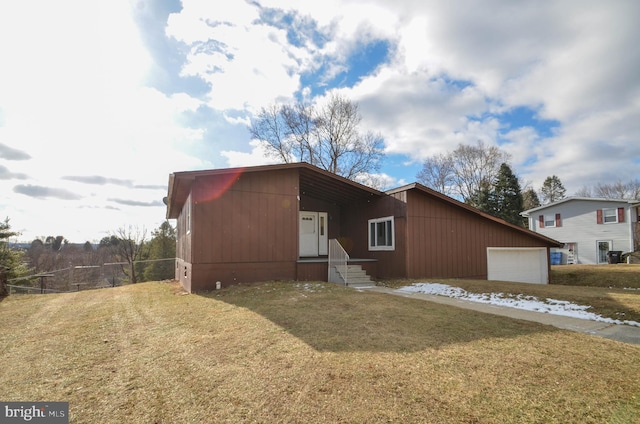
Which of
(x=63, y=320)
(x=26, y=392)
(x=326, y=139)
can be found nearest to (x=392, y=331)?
(x=26, y=392)

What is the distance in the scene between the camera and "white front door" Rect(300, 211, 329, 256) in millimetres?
14523

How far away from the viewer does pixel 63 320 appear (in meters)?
6.32

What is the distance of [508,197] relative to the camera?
1220 inches

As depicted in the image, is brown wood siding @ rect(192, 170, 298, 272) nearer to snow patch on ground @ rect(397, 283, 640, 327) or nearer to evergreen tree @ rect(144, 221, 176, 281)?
snow patch on ground @ rect(397, 283, 640, 327)

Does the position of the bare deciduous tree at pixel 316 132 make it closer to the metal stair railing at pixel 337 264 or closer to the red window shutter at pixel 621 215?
the metal stair railing at pixel 337 264

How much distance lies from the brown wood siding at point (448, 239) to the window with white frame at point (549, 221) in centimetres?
1657

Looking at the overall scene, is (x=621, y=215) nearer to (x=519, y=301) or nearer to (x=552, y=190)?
(x=552, y=190)

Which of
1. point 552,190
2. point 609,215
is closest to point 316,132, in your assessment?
point 609,215

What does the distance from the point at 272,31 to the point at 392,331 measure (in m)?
9.85

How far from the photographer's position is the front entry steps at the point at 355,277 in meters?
10.8

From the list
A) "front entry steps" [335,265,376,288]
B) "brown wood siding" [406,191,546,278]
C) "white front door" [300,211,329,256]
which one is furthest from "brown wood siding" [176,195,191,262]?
"brown wood siding" [406,191,546,278]

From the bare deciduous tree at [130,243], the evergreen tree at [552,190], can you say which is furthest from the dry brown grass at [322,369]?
the evergreen tree at [552,190]

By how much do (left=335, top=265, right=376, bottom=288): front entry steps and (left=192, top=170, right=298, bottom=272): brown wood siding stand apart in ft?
5.77

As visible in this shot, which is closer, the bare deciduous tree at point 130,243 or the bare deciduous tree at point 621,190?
the bare deciduous tree at point 130,243
